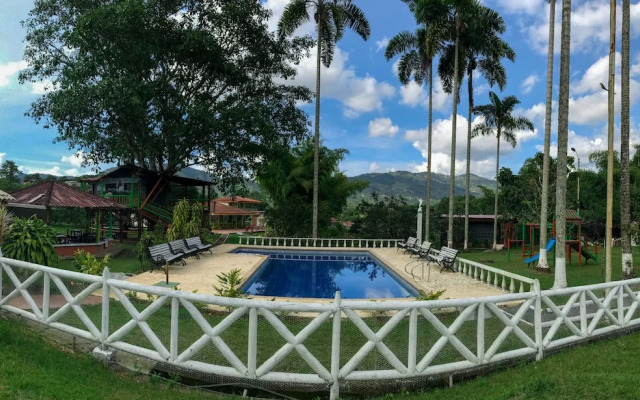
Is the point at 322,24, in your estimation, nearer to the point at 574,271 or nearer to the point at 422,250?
the point at 422,250

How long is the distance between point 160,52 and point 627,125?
19.3 meters

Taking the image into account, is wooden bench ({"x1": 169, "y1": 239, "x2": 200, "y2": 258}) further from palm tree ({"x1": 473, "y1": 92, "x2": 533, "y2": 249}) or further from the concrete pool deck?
palm tree ({"x1": 473, "y1": 92, "x2": 533, "y2": 249})

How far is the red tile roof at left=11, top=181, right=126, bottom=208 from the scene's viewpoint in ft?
49.3

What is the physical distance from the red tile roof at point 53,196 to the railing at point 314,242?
23.2 feet

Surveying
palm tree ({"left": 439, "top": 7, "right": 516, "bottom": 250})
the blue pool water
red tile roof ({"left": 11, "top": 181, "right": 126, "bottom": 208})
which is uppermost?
palm tree ({"left": 439, "top": 7, "right": 516, "bottom": 250})

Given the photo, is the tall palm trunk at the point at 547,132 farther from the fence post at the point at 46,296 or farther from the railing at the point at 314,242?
the fence post at the point at 46,296

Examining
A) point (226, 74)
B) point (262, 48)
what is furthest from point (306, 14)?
point (226, 74)

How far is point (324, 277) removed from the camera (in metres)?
14.1

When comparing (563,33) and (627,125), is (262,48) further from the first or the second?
(627,125)

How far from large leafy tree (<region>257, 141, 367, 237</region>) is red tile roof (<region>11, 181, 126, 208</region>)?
8962 mm

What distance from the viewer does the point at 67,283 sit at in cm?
527

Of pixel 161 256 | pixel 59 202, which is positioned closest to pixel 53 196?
pixel 59 202

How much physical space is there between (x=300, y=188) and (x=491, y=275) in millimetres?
14149

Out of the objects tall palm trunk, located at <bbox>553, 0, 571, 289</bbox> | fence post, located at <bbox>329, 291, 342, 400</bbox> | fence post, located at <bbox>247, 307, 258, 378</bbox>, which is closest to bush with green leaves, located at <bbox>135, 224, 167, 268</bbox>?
fence post, located at <bbox>247, 307, 258, 378</bbox>
